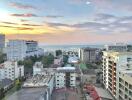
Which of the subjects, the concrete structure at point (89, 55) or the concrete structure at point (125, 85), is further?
the concrete structure at point (89, 55)

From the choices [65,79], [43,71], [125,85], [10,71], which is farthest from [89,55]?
[125,85]

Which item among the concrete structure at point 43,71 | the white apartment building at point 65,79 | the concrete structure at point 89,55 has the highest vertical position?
the concrete structure at point 89,55

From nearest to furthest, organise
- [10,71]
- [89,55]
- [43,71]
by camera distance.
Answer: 1. [43,71]
2. [10,71]
3. [89,55]

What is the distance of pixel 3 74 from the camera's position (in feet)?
23.9

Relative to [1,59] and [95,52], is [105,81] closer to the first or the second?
[1,59]

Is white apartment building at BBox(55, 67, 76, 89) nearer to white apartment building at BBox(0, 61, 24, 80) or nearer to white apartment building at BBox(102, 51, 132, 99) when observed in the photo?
white apartment building at BBox(102, 51, 132, 99)

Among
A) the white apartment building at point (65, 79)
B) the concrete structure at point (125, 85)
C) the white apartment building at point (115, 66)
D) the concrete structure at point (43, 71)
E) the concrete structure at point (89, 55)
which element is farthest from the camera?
the concrete structure at point (89, 55)

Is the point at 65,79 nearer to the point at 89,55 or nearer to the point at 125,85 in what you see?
the point at 125,85

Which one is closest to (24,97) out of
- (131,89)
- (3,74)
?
(131,89)

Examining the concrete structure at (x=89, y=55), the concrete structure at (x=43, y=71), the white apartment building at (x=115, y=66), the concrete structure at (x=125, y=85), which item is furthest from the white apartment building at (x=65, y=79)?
the concrete structure at (x=89, y=55)

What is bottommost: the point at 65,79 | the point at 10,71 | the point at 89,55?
the point at 65,79

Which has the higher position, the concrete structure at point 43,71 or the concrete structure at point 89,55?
the concrete structure at point 89,55

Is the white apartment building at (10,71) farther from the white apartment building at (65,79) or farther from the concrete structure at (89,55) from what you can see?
the concrete structure at (89,55)

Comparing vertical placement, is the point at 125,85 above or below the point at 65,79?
above
